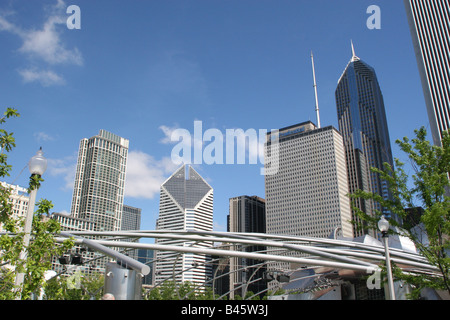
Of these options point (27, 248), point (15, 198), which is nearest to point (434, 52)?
point (27, 248)

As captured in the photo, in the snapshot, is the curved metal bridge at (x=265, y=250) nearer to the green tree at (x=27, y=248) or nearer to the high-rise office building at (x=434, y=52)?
the green tree at (x=27, y=248)

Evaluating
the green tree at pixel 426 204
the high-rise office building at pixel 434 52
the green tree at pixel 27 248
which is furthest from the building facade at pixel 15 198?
the high-rise office building at pixel 434 52

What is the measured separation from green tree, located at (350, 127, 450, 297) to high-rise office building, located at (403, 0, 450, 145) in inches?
3529

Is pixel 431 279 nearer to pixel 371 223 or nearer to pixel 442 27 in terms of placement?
pixel 371 223

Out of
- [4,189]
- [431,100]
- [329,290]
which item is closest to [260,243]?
[4,189]

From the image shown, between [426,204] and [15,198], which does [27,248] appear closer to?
[426,204]

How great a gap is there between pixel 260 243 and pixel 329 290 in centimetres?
3328

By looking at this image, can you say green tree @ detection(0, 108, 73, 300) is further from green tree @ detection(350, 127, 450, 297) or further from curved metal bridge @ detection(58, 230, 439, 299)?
green tree @ detection(350, 127, 450, 297)

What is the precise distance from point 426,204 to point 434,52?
104 metres

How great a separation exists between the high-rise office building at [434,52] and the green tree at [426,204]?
8965 cm

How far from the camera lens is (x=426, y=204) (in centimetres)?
1725

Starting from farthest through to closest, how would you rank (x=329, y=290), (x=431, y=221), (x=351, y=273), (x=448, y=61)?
(x=448, y=61)
(x=329, y=290)
(x=351, y=273)
(x=431, y=221)
